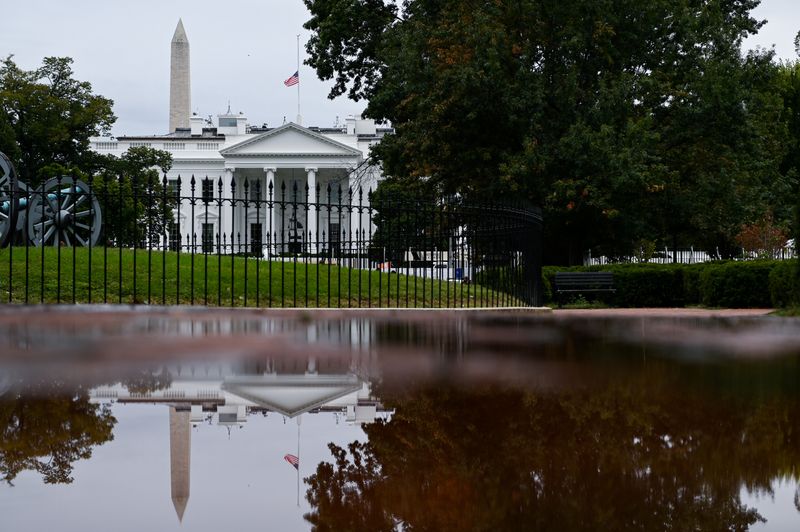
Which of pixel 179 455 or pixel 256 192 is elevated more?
pixel 256 192

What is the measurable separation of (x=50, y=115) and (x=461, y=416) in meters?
48.5

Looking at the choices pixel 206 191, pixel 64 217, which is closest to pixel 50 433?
pixel 206 191

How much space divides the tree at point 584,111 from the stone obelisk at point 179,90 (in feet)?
215

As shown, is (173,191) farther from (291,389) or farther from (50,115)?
(291,389)

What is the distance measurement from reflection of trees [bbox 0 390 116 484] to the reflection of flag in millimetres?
915

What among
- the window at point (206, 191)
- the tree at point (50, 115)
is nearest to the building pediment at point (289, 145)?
the tree at point (50, 115)

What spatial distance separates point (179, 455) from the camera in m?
4.25

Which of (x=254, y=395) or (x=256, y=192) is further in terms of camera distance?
(x=256, y=192)

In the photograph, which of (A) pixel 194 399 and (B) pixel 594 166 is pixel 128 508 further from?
(B) pixel 594 166

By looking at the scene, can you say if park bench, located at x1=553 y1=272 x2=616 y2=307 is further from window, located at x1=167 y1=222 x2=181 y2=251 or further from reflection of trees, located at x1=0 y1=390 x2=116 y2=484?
reflection of trees, located at x1=0 y1=390 x2=116 y2=484

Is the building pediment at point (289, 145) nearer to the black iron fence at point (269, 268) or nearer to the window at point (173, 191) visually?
the window at point (173, 191)

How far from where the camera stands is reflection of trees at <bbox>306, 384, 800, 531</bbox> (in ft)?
11.1

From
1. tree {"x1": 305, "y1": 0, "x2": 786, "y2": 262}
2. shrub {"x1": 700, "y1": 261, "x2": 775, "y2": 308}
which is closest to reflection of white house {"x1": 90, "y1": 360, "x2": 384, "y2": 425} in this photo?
shrub {"x1": 700, "y1": 261, "x2": 775, "y2": 308}

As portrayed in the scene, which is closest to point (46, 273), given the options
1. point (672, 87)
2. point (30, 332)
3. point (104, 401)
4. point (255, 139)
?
point (30, 332)
